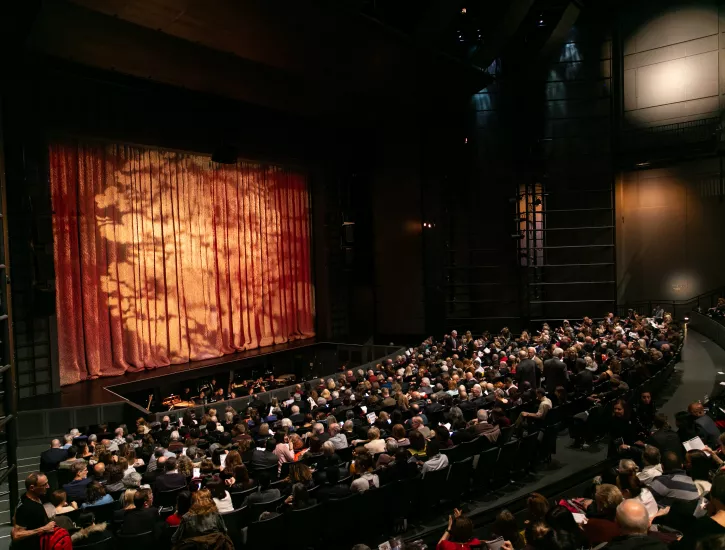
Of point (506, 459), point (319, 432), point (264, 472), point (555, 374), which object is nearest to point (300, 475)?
point (264, 472)

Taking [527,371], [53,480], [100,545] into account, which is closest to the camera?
[100,545]

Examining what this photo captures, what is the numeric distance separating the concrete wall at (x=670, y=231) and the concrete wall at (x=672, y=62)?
6.59 feet

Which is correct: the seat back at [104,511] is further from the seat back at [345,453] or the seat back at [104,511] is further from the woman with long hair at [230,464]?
the seat back at [345,453]

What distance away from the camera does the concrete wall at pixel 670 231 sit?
2081 cm

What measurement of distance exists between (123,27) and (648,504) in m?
12.4

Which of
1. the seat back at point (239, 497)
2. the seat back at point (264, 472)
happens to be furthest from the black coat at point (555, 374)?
the seat back at point (239, 497)

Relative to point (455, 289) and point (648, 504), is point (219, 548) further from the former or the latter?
point (455, 289)

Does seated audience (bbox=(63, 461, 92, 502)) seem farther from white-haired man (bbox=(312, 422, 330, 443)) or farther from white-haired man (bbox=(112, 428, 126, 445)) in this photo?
white-haired man (bbox=(312, 422, 330, 443))

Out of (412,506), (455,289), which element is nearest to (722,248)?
(455,289)

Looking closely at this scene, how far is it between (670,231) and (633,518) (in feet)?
67.8

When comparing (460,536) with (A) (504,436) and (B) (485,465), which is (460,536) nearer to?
(B) (485,465)

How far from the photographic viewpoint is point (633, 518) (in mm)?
3740

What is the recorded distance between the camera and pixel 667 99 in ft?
70.9

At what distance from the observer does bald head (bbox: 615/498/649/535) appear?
3730 mm
